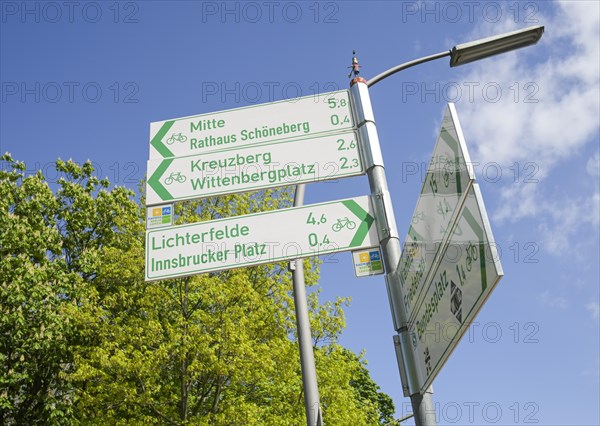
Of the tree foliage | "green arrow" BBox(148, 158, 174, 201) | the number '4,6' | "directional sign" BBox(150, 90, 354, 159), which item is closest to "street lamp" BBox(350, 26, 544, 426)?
"directional sign" BBox(150, 90, 354, 159)

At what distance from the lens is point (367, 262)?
15.1 feet

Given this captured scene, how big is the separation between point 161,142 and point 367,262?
253 cm

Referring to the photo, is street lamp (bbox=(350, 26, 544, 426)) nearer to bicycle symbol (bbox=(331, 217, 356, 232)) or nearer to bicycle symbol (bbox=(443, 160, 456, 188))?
bicycle symbol (bbox=(331, 217, 356, 232))

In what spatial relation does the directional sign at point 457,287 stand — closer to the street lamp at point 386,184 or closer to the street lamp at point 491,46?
the street lamp at point 386,184

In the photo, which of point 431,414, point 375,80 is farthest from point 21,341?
point 431,414

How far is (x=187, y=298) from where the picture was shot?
16656 millimetres

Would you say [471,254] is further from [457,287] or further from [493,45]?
[493,45]

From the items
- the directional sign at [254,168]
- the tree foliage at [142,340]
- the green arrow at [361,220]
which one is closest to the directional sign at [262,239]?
the green arrow at [361,220]

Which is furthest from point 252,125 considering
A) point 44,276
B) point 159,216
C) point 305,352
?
point 44,276

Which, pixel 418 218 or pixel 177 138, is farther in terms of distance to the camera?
pixel 177 138

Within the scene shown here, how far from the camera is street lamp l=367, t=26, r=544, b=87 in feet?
17.2

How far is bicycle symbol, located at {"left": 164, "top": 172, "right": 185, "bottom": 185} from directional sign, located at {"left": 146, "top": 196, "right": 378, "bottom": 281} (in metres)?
0.52

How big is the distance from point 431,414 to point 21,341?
51.8ft

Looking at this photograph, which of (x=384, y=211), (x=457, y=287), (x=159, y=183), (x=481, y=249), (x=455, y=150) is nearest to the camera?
(x=481, y=249)
